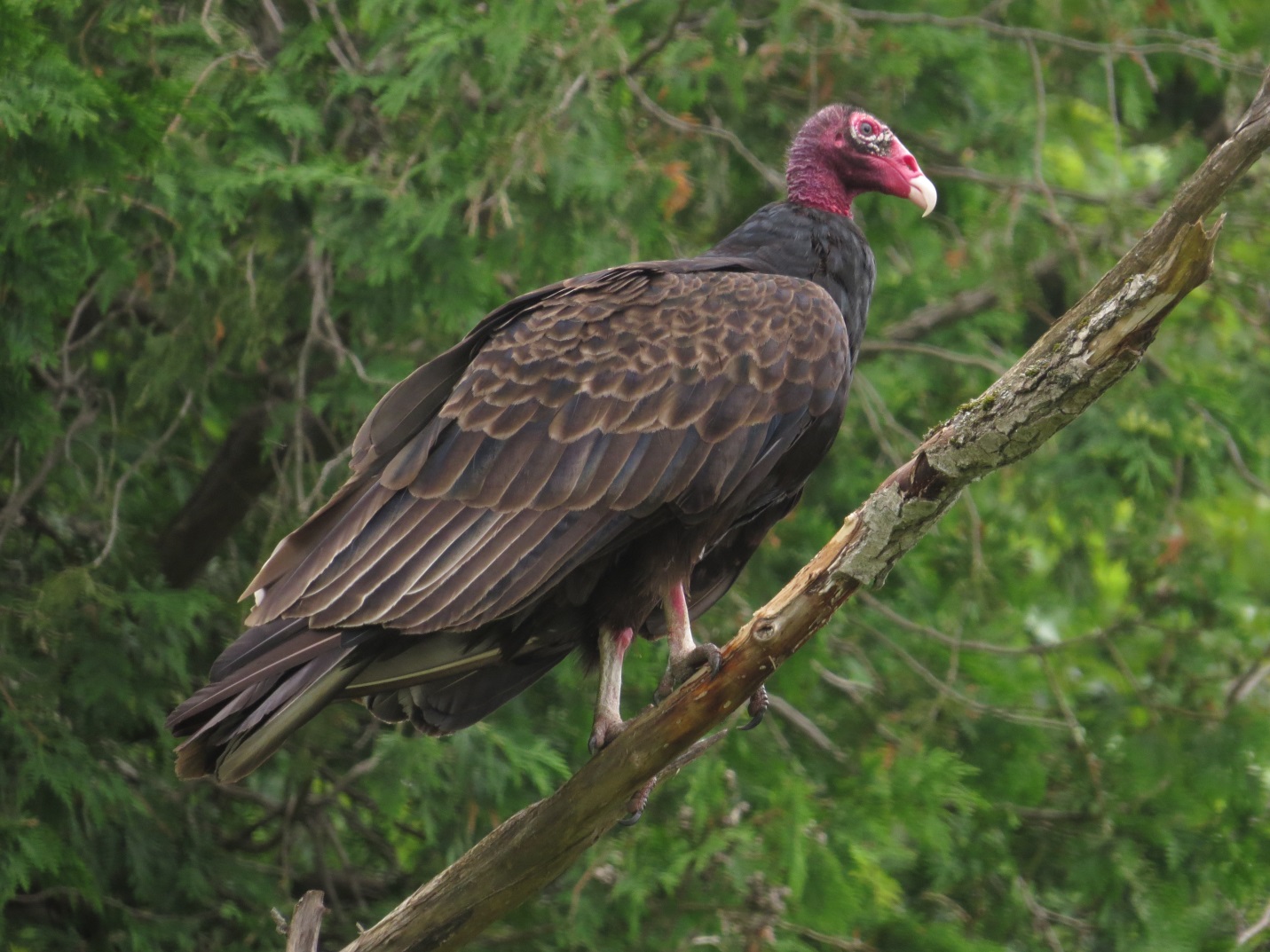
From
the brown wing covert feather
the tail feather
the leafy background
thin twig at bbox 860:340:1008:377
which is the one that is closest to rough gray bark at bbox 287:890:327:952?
the tail feather

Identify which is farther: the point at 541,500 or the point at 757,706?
the point at 757,706

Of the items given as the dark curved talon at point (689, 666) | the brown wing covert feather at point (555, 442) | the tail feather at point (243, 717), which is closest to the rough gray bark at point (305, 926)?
the tail feather at point (243, 717)

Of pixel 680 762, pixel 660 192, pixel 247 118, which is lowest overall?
pixel 680 762

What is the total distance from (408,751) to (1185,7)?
13.1 feet

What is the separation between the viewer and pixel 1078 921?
542 cm

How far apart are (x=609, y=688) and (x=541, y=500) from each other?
491 millimetres

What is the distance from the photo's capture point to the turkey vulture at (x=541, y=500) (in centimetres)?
287

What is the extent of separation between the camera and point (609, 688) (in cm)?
326

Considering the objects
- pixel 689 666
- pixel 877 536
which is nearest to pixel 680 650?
pixel 689 666

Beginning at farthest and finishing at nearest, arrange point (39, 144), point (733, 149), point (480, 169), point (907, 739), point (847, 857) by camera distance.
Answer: point (733, 149) → point (907, 739) → point (847, 857) → point (480, 169) → point (39, 144)

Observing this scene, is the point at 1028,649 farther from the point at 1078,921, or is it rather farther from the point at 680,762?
the point at 680,762

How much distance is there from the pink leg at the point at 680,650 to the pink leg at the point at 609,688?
11 cm

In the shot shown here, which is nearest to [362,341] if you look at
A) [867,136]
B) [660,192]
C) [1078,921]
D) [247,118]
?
[247,118]

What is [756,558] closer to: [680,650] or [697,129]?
[697,129]
